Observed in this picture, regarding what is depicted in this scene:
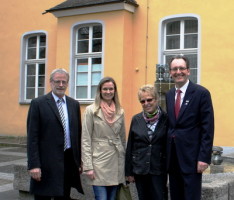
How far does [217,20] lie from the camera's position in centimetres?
1225

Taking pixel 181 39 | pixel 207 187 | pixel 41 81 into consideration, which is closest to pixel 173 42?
pixel 181 39

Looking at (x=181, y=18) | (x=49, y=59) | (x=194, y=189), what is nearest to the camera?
(x=194, y=189)

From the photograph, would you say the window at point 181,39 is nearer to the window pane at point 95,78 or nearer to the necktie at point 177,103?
the window pane at point 95,78

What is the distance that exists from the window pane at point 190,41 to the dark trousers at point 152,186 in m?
9.48

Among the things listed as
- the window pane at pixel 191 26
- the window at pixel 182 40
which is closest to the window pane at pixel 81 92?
the window at pixel 182 40

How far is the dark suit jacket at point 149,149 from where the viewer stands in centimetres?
409

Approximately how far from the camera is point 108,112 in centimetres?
429

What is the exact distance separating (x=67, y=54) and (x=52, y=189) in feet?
36.0

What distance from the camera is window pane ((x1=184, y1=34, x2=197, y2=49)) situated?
13083 millimetres

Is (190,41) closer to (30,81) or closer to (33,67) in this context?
(33,67)

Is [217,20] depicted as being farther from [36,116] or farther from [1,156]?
[36,116]

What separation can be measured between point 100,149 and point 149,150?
0.52 metres

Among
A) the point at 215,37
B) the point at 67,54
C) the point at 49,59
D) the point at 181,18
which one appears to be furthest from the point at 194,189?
the point at 49,59

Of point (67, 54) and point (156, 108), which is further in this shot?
point (67, 54)
